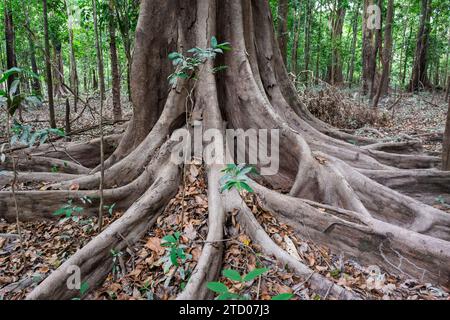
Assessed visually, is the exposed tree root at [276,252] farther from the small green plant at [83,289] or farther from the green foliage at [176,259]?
the small green plant at [83,289]

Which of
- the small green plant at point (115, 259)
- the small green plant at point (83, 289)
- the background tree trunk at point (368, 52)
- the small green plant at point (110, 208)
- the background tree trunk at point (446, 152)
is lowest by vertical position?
the small green plant at point (83, 289)

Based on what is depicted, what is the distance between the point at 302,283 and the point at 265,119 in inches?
80.0

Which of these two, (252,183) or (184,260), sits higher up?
(252,183)

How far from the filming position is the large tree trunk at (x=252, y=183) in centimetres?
232

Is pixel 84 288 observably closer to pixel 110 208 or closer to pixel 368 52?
pixel 110 208

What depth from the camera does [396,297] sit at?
2115mm

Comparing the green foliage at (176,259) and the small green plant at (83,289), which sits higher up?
the green foliage at (176,259)

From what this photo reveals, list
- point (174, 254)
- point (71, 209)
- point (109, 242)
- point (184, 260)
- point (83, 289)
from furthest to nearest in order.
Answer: point (71, 209), point (109, 242), point (184, 260), point (83, 289), point (174, 254)

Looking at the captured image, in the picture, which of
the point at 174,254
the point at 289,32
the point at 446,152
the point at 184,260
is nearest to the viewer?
the point at 174,254

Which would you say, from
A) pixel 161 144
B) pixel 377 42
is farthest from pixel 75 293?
pixel 377 42

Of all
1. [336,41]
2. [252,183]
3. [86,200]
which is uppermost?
[336,41]

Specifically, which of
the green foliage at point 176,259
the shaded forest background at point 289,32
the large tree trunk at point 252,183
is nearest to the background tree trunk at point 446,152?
the large tree trunk at point 252,183

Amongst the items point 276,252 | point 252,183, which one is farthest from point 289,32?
point 276,252

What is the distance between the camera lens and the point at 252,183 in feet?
9.89
